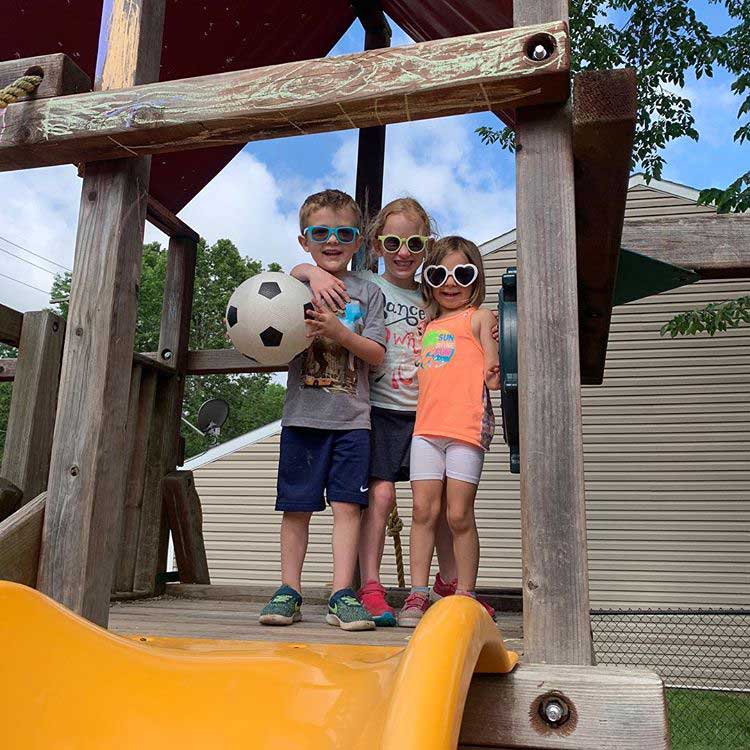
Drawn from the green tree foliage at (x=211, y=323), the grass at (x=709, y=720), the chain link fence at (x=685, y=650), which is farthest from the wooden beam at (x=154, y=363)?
the green tree foliage at (x=211, y=323)

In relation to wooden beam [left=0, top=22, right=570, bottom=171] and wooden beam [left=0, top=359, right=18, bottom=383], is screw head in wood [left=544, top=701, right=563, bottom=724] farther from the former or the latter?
wooden beam [left=0, top=359, right=18, bottom=383]

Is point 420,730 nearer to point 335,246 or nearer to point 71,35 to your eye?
point 335,246

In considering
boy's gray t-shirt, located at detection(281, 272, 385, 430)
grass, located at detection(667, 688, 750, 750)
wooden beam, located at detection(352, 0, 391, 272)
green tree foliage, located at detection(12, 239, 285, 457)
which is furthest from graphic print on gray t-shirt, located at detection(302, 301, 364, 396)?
green tree foliage, located at detection(12, 239, 285, 457)

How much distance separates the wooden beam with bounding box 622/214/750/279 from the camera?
149 inches

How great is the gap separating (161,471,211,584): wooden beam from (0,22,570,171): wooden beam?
2288mm

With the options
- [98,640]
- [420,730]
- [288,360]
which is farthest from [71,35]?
[420,730]

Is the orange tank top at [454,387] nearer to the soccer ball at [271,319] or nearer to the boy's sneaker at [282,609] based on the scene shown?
the soccer ball at [271,319]

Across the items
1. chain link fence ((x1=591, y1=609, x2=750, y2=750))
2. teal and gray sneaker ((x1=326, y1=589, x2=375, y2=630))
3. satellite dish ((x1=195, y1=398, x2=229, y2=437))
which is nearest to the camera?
teal and gray sneaker ((x1=326, y1=589, x2=375, y2=630))

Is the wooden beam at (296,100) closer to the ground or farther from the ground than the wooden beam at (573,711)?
farther from the ground

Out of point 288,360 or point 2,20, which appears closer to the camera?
point 288,360

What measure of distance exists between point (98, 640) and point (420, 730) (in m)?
0.68

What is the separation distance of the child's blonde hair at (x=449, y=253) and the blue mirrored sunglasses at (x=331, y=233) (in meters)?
0.30

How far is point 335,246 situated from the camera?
2.96 meters

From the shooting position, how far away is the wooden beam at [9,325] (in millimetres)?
3322
